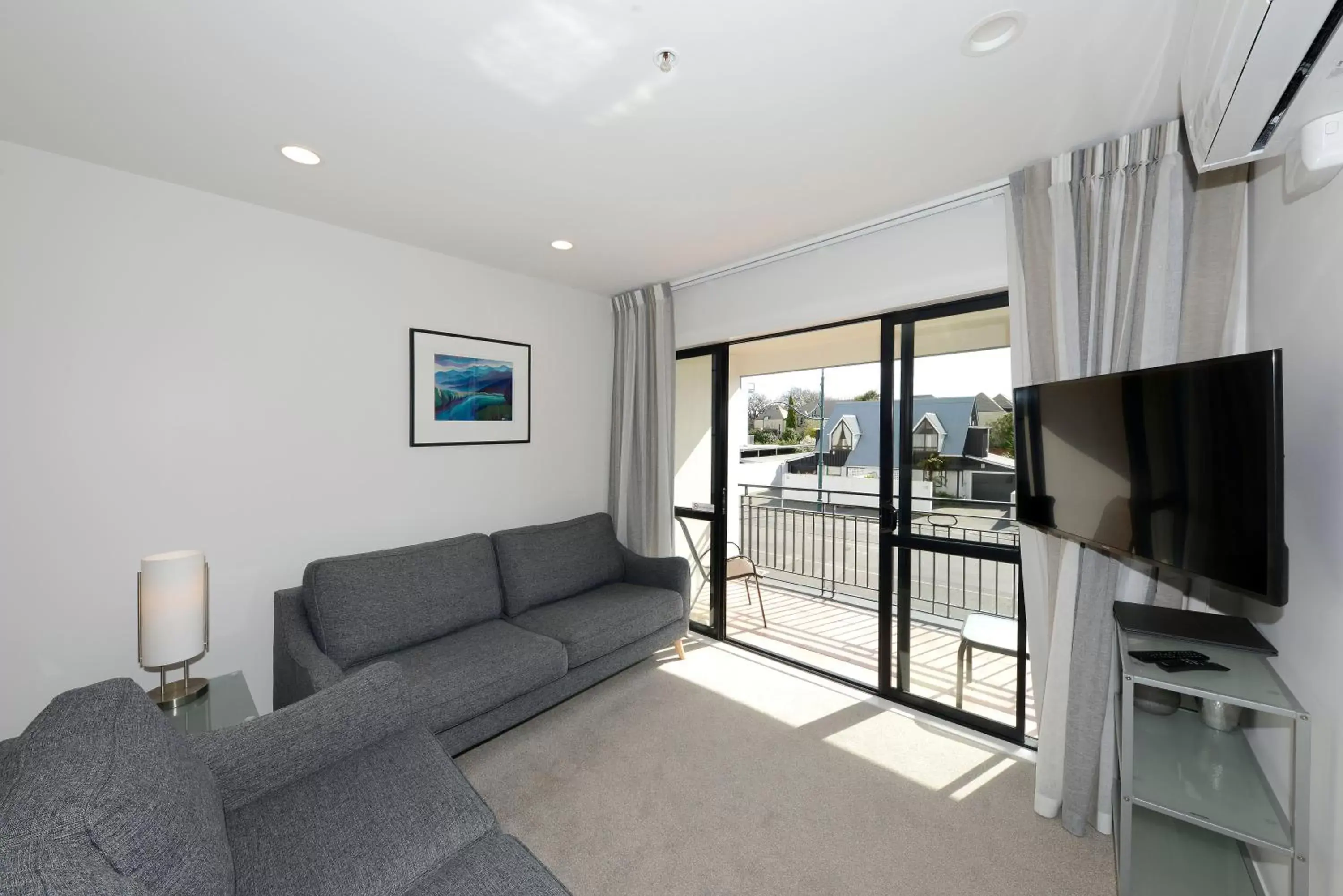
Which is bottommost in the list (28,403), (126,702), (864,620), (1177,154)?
(864,620)

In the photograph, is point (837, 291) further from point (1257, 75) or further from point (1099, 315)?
point (1257, 75)

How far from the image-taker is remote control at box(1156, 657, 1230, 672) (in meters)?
1.50

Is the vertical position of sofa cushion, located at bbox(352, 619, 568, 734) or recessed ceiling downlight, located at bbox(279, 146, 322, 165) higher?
recessed ceiling downlight, located at bbox(279, 146, 322, 165)

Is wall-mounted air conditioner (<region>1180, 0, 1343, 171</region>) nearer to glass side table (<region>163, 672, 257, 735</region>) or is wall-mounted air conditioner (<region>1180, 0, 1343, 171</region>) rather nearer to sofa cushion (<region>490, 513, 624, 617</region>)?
glass side table (<region>163, 672, 257, 735</region>)

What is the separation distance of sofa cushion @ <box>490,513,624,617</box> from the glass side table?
1266mm

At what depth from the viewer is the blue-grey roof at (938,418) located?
2.72m

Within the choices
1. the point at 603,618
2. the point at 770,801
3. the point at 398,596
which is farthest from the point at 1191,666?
the point at 398,596

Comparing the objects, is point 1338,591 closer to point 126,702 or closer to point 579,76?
point 579,76

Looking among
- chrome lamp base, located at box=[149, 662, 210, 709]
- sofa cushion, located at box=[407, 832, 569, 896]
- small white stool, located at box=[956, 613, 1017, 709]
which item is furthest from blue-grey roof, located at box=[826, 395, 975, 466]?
chrome lamp base, located at box=[149, 662, 210, 709]

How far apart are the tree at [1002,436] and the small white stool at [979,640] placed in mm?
841

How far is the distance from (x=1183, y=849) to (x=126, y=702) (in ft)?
10.0

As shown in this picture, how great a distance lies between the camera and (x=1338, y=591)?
123cm

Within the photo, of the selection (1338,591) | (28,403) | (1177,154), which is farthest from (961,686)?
(28,403)

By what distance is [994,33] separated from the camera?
148cm
